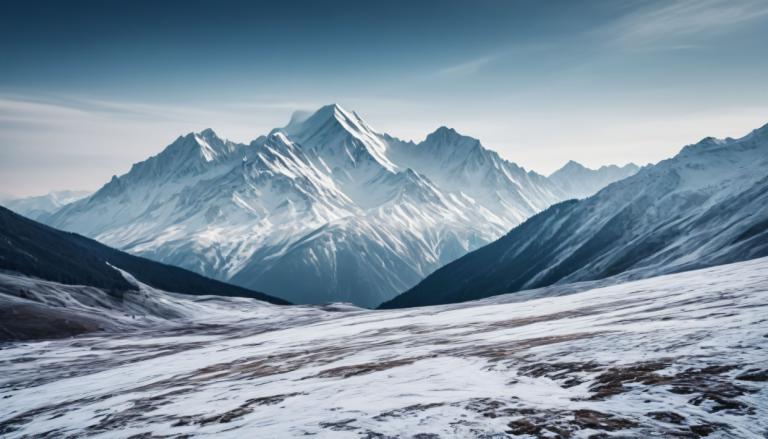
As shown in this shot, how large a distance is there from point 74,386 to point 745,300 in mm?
59230

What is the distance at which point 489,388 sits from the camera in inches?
924

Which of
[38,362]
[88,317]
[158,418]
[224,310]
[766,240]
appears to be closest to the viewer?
[158,418]

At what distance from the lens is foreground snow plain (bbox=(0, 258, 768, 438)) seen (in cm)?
1773

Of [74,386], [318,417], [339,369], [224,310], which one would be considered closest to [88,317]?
[224,310]

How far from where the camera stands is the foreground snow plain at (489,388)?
17734 millimetres

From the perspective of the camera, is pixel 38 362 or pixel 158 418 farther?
pixel 38 362

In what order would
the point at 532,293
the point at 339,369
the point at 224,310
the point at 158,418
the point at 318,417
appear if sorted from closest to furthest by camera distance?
the point at 318,417, the point at 158,418, the point at 339,369, the point at 532,293, the point at 224,310

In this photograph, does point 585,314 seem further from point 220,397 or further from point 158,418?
point 158,418

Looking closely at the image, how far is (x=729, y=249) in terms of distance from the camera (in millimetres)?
140125

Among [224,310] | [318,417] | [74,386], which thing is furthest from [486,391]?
[224,310]

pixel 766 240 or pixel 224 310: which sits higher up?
pixel 766 240

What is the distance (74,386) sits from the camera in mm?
49750

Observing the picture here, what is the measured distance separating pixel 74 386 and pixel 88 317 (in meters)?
82.6

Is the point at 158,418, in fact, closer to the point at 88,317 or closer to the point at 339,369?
the point at 339,369
